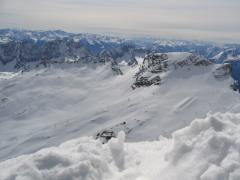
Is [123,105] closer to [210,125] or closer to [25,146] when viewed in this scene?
[25,146]

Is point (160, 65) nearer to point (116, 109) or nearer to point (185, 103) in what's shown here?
point (116, 109)

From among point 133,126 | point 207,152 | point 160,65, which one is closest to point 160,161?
point 207,152

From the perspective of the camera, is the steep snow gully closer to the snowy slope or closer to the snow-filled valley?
the snow-filled valley

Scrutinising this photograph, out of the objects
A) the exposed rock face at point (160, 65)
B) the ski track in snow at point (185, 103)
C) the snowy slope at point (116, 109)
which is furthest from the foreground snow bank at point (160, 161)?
the exposed rock face at point (160, 65)

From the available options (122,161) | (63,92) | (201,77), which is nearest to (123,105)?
(201,77)

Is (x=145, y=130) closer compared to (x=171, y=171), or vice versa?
(x=171, y=171)
